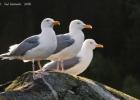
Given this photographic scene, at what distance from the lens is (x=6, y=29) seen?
26.6 m

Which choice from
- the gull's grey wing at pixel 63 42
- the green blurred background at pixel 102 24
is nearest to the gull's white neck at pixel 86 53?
the gull's grey wing at pixel 63 42

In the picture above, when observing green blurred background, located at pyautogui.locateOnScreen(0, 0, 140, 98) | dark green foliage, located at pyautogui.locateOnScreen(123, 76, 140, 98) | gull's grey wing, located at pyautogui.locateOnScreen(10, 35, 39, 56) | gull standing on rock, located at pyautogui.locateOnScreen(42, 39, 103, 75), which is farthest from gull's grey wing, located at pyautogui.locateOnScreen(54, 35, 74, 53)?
green blurred background, located at pyautogui.locateOnScreen(0, 0, 140, 98)

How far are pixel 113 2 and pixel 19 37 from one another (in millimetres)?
3251

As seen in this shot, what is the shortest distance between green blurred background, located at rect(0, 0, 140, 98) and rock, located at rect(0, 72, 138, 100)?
14708 millimetres

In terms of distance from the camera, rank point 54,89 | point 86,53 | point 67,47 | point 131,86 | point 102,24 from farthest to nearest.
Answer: point 102,24 → point 131,86 → point 86,53 → point 67,47 → point 54,89

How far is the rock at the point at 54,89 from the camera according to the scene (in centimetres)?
1043

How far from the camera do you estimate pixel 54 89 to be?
1061cm

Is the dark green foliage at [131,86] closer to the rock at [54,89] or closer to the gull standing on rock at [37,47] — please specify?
the gull standing on rock at [37,47]

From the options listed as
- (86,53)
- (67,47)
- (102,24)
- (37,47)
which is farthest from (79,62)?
(102,24)

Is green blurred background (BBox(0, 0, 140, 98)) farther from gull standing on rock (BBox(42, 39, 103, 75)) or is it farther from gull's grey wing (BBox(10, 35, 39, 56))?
gull's grey wing (BBox(10, 35, 39, 56))

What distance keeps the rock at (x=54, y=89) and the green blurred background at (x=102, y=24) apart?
48.3 ft

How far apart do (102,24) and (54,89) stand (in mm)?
16987

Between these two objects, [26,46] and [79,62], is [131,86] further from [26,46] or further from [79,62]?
[26,46]

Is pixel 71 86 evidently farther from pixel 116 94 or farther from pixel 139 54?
pixel 139 54
